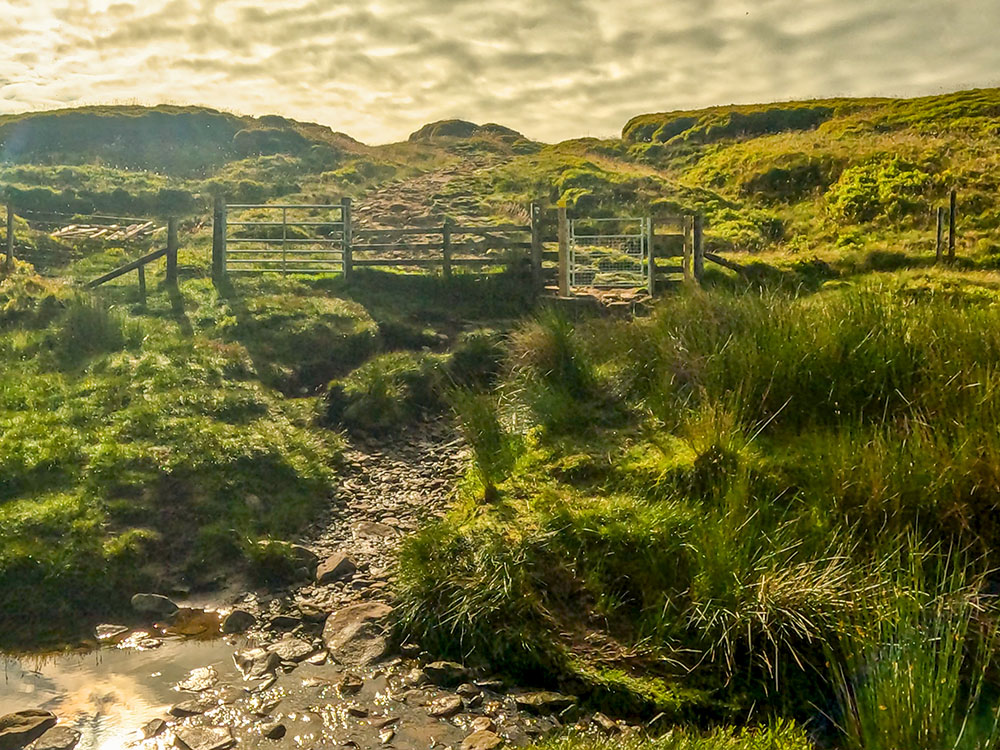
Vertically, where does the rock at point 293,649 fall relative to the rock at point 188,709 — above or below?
below

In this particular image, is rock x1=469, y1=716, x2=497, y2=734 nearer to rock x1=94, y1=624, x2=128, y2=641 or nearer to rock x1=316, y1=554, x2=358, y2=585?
rock x1=316, y1=554, x2=358, y2=585

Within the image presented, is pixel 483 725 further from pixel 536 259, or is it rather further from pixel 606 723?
pixel 536 259

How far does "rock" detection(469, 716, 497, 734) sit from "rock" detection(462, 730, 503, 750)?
7 centimetres

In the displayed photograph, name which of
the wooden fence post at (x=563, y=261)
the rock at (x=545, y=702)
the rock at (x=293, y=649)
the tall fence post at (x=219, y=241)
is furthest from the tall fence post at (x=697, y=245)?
the rock at (x=545, y=702)

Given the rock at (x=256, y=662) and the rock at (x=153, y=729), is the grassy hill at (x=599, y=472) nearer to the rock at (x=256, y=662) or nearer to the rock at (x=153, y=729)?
the rock at (x=256, y=662)

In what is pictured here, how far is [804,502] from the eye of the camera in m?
7.50

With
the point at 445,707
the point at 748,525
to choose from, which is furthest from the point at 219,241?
the point at 748,525

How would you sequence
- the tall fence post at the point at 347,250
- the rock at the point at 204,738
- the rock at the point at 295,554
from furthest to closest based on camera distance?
the tall fence post at the point at 347,250 → the rock at the point at 295,554 → the rock at the point at 204,738

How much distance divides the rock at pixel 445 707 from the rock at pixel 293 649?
1.48m

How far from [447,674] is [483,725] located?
70cm

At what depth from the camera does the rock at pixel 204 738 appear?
19.7 feet

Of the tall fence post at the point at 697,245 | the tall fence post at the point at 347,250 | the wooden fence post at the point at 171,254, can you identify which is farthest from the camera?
the tall fence post at the point at 347,250

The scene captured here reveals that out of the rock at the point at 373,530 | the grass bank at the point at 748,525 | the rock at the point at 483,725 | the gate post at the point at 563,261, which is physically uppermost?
the gate post at the point at 563,261

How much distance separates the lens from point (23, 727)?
20.2 feet
